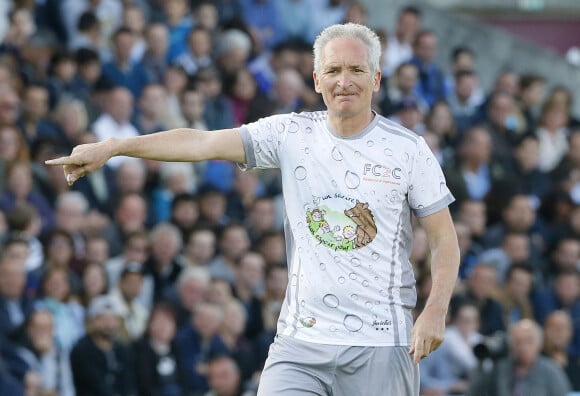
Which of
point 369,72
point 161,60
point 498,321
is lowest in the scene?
point 498,321

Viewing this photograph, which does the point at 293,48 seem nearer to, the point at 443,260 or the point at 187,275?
the point at 187,275

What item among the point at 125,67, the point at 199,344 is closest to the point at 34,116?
the point at 125,67

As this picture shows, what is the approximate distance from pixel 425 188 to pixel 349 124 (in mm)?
462

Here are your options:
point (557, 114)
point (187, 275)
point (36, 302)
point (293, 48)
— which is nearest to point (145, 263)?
point (187, 275)

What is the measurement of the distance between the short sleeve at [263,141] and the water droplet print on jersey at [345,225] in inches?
14.5

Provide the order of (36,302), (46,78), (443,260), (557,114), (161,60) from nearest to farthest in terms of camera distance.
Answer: (443,260)
(36,302)
(46,78)
(161,60)
(557,114)

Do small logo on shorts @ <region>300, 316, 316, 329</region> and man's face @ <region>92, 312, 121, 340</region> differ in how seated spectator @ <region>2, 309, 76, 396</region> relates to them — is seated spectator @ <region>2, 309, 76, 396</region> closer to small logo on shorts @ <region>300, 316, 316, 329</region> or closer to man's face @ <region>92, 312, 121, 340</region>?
man's face @ <region>92, 312, 121, 340</region>

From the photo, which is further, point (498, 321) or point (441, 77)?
point (441, 77)

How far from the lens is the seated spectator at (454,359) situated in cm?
1189

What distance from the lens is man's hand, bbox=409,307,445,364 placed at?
6.21m

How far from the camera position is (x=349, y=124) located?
6.61 metres

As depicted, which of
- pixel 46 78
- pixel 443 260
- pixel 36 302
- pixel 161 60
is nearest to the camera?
pixel 443 260

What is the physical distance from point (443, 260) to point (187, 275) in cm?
587

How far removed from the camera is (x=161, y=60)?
14.2 m
